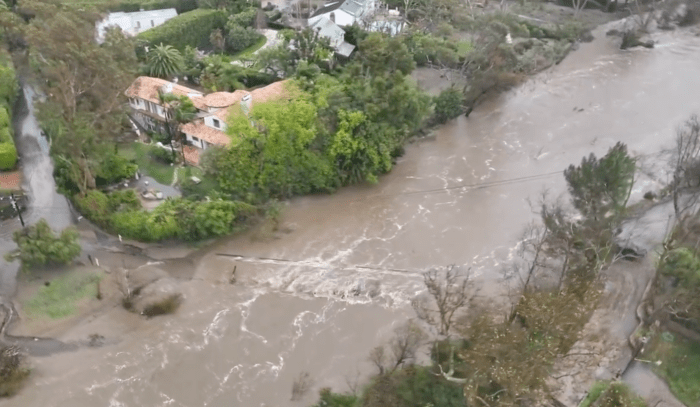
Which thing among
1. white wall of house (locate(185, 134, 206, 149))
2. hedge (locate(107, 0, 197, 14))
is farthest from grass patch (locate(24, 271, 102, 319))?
hedge (locate(107, 0, 197, 14))

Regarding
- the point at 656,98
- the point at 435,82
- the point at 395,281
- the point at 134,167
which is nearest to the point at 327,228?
the point at 395,281

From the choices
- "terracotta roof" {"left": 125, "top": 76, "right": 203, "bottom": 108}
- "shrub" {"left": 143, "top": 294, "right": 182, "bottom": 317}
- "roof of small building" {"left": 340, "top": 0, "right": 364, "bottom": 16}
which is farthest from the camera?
"roof of small building" {"left": 340, "top": 0, "right": 364, "bottom": 16}

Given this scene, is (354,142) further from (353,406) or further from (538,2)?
(538,2)

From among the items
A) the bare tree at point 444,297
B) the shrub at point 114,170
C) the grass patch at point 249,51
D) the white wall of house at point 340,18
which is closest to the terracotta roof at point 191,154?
the shrub at point 114,170

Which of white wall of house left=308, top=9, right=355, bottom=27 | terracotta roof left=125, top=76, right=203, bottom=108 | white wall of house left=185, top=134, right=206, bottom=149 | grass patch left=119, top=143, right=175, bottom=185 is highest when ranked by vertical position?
white wall of house left=308, top=9, right=355, bottom=27

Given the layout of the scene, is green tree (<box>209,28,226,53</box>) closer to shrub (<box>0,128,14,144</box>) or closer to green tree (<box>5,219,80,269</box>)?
shrub (<box>0,128,14,144</box>)
